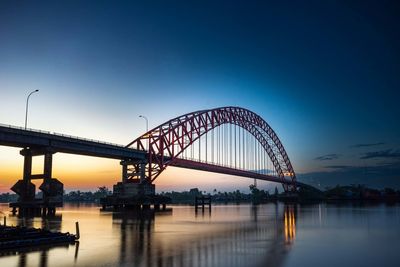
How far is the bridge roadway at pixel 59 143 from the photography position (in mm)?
55456

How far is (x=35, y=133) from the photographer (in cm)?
5850

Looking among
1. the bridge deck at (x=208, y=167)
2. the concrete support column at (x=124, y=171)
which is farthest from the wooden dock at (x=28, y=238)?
the bridge deck at (x=208, y=167)

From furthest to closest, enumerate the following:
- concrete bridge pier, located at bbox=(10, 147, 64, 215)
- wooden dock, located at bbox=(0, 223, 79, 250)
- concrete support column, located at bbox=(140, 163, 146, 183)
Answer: concrete support column, located at bbox=(140, 163, 146, 183) < concrete bridge pier, located at bbox=(10, 147, 64, 215) < wooden dock, located at bbox=(0, 223, 79, 250)

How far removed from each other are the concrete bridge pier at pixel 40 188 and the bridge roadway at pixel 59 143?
1448 mm

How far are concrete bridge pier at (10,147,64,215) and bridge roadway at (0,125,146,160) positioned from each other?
1448mm

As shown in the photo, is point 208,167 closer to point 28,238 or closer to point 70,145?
point 70,145

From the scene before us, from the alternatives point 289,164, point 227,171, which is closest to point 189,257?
point 227,171

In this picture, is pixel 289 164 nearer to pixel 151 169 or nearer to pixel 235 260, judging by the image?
pixel 151 169

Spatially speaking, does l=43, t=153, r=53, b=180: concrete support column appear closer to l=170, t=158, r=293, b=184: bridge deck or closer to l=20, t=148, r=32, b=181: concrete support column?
l=20, t=148, r=32, b=181: concrete support column

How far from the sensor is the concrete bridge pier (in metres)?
57.5

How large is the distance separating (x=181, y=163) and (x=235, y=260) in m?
76.4

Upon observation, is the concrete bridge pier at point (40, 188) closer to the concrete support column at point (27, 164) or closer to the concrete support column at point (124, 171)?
the concrete support column at point (27, 164)

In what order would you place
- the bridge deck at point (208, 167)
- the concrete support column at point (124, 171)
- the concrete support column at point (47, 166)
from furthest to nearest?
the bridge deck at point (208, 167)
the concrete support column at point (124, 171)
the concrete support column at point (47, 166)

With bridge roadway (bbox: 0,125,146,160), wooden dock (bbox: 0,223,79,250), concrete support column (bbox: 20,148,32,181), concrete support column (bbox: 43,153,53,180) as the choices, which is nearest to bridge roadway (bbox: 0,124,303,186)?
bridge roadway (bbox: 0,125,146,160)
